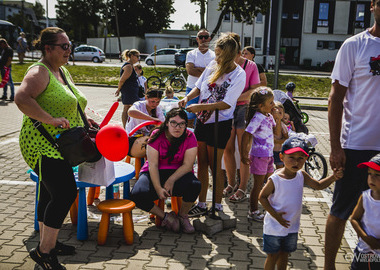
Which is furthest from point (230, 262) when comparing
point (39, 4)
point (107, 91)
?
point (39, 4)

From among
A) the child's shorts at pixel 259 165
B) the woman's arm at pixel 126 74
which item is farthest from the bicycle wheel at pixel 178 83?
the child's shorts at pixel 259 165

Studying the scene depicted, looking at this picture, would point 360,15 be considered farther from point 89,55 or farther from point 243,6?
point 89,55

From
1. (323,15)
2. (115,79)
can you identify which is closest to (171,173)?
(115,79)

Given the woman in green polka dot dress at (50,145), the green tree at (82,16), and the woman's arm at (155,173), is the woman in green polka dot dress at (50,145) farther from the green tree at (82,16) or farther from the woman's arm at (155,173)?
the green tree at (82,16)

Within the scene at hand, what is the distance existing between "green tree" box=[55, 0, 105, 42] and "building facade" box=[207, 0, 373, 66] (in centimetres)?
3039

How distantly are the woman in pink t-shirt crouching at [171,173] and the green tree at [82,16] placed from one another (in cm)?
6440

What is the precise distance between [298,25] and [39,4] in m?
79.7

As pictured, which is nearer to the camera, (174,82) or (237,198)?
(237,198)

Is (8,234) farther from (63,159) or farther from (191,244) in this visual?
(191,244)

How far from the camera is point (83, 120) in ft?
12.2

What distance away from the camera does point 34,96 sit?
315 cm

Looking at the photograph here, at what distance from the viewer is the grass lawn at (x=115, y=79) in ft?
69.4

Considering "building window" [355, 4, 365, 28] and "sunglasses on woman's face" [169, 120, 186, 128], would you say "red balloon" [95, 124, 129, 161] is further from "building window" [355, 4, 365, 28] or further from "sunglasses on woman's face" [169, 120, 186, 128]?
"building window" [355, 4, 365, 28]

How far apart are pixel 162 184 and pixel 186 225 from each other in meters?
0.52
